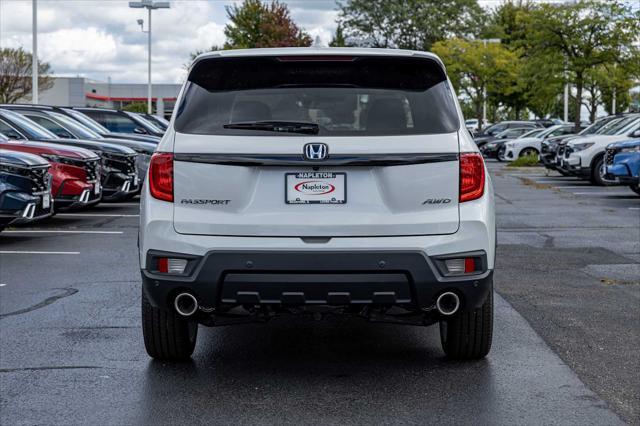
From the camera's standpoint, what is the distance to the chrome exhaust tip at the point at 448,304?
5266 millimetres

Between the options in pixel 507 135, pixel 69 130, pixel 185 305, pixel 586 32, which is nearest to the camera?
pixel 185 305

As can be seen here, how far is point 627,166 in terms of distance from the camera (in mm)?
18391

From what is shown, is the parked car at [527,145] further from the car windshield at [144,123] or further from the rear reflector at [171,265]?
the rear reflector at [171,265]

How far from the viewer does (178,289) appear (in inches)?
207

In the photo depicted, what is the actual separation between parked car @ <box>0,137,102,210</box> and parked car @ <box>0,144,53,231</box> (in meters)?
1.95

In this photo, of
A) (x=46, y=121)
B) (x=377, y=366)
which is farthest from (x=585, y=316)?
(x=46, y=121)

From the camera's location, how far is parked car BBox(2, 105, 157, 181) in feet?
58.5

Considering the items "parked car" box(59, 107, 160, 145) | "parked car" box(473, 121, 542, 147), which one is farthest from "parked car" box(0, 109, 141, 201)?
"parked car" box(473, 121, 542, 147)

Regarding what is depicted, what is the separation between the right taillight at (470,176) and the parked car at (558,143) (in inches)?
814

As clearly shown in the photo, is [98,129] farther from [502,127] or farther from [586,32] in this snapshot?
[502,127]

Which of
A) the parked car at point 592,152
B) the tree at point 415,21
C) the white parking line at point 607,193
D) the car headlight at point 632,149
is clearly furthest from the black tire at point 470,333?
the tree at point 415,21

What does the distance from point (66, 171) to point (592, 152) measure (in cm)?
1405

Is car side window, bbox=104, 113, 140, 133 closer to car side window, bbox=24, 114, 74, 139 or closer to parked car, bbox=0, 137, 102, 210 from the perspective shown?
car side window, bbox=24, 114, 74, 139

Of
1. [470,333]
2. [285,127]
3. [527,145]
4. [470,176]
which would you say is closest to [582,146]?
[527,145]
